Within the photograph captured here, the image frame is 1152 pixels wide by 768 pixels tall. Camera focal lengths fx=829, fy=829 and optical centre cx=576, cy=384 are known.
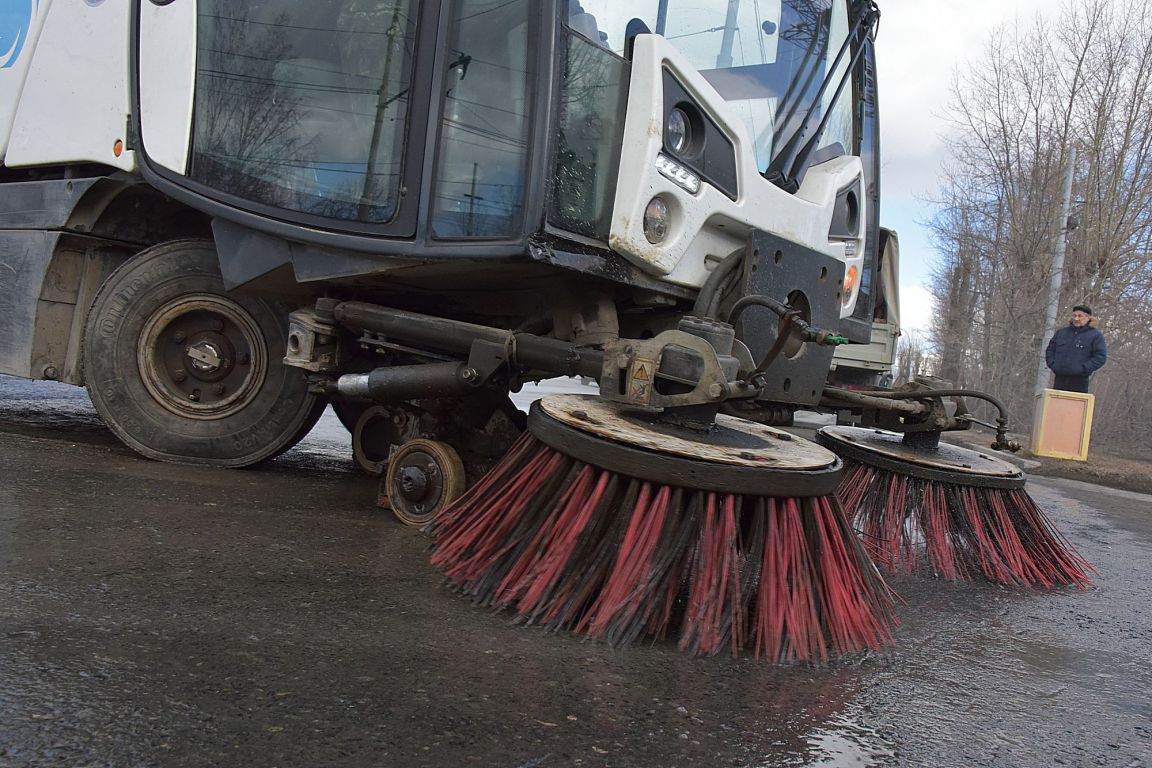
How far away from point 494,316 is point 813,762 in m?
2.05

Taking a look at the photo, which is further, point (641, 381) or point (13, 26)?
point (13, 26)

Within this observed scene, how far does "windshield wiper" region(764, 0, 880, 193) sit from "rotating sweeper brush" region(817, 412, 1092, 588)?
1.08 meters

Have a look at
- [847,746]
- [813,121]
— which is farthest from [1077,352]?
[847,746]

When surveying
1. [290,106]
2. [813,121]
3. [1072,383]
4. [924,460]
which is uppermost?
[813,121]

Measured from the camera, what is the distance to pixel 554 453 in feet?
7.25

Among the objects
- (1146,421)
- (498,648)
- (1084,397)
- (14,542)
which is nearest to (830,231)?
(498,648)

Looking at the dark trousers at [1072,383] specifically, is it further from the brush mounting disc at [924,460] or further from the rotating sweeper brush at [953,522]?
the rotating sweeper brush at [953,522]

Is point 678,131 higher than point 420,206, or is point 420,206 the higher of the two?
point 678,131

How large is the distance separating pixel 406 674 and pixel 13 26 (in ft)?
12.5

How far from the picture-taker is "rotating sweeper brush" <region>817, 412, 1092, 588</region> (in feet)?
9.73

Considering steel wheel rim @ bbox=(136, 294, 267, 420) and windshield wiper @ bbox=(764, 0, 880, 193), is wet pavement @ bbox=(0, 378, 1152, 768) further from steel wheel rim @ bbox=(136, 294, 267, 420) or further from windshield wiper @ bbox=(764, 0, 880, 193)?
windshield wiper @ bbox=(764, 0, 880, 193)

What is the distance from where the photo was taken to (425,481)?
282 centimetres

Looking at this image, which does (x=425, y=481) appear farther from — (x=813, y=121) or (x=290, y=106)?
(x=813, y=121)

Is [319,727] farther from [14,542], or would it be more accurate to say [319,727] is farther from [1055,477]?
[1055,477]
